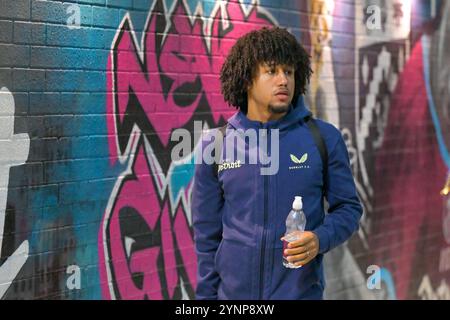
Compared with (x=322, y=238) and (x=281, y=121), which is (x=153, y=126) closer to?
(x=281, y=121)

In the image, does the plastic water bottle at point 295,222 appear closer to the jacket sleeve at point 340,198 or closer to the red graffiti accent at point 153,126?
the jacket sleeve at point 340,198

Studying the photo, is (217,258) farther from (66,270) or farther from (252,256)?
(66,270)

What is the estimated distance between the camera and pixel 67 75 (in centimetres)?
436

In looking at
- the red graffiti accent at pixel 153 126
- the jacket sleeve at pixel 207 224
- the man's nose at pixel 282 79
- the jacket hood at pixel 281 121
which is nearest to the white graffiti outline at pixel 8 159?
the red graffiti accent at pixel 153 126

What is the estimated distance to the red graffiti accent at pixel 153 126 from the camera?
15.4 feet

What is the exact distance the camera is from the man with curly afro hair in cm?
319

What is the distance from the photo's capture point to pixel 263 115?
337 cm

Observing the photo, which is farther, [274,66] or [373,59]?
[373,59]

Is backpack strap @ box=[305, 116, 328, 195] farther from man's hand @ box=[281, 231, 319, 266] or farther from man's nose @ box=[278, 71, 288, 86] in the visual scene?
man's hand @ box=[281, 231, 319, 266]

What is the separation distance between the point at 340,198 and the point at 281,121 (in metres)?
0.45

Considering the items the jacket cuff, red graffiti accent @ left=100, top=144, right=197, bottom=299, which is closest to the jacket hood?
the jacket cuff

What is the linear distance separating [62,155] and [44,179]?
0.20 m
